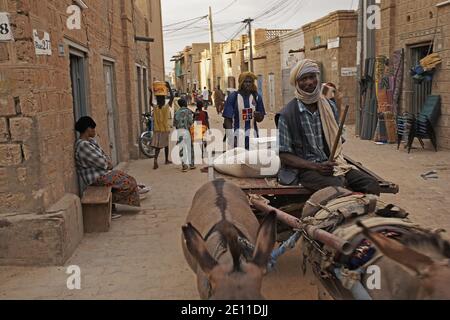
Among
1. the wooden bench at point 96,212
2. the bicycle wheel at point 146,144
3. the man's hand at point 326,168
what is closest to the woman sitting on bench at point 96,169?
the wooden bench at point 96,212

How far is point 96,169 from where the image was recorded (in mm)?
6465

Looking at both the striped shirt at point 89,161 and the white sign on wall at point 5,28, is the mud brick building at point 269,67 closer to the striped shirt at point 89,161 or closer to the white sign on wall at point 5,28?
the striped shirt at point 89,161

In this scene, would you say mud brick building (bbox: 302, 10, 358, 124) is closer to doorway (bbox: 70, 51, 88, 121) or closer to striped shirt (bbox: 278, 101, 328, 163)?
doorway (bbox: 70, 51, 88, 121)

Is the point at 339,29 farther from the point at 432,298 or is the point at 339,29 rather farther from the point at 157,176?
the point at 432,298

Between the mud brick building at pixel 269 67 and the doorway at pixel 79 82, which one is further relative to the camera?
the mud brick building at pixel 269 67

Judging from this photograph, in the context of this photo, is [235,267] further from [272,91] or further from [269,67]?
[269,67]

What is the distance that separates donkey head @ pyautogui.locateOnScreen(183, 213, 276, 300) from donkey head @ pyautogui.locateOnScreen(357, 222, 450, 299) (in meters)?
0.51

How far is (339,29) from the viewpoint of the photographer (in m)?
17.6

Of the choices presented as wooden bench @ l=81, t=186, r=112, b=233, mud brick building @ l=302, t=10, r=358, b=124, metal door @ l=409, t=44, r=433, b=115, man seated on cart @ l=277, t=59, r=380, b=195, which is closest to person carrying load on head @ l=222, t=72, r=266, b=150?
wooden bench @ l=81, t=186, r=112, b=233

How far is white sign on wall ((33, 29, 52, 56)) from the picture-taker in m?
4.75

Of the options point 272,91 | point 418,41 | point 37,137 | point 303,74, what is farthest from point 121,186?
point 272,91

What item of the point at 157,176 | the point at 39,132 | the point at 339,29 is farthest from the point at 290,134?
the point at 339,29

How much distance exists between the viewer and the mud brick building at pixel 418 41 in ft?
36.9
